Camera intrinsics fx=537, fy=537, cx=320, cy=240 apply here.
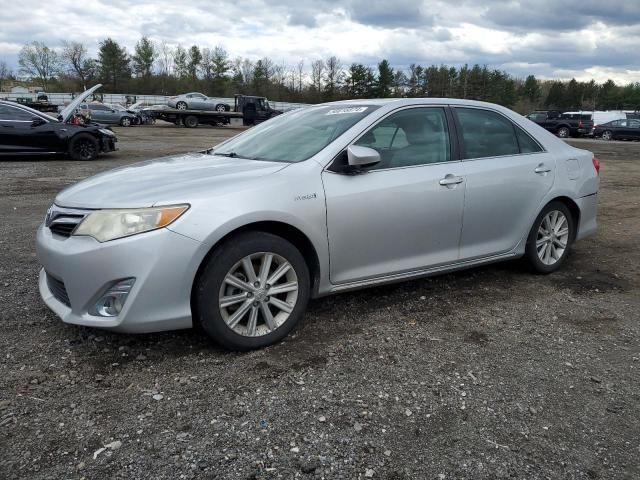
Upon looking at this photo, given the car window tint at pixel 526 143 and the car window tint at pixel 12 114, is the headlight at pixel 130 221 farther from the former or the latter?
the car window tint at pixel 12 114

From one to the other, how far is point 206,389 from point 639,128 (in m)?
37.2

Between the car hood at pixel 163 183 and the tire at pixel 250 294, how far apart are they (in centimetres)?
36

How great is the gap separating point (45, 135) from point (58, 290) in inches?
449

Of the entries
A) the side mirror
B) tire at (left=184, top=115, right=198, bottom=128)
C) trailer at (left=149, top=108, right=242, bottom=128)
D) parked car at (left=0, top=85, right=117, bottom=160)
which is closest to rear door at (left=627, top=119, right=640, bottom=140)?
trailer at (left=149, top=108, right=242, bottom=128)

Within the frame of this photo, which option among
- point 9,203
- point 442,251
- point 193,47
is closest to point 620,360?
point 442,251

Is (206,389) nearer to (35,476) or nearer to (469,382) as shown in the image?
(35,476)

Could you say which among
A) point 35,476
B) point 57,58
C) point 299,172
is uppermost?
point 57,58

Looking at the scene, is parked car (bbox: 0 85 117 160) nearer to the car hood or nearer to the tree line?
the car hood

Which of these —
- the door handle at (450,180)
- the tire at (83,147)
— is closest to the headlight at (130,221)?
the door handle at (450,180)

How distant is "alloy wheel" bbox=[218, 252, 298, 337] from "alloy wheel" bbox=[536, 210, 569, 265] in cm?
257

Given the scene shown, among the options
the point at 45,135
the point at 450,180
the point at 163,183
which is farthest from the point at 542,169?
the point at 45,135

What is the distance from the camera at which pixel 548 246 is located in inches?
191

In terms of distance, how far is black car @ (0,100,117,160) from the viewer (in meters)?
12.5

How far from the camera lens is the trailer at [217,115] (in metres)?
35.1
